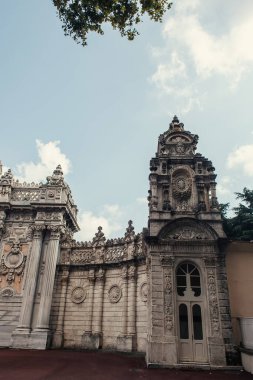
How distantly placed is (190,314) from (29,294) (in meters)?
11.4

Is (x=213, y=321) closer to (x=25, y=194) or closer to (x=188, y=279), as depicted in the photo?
(x=188, y=279)

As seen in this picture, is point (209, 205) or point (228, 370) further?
point (209, 205)

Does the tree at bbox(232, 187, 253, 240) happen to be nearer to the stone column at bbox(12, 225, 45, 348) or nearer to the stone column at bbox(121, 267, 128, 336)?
the stone column at bbox(121, 267, 128, 336)

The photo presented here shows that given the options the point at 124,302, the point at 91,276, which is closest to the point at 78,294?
the point at 91,276

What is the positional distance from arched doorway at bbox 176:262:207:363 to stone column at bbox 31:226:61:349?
380 inches

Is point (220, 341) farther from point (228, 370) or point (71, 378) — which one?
point (71, 378)

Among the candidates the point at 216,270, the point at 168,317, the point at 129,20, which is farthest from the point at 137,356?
the point at 129,20

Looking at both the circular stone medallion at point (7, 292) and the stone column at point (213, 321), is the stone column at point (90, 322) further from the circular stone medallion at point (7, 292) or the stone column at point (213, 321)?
the stone column at point (213, 321)

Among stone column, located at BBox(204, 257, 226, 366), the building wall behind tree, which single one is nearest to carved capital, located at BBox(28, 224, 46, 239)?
stone column, located at BBox(204, 257, 226, 366)

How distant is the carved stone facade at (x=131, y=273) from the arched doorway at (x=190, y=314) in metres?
0.04

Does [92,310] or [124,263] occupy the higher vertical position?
[124,263]

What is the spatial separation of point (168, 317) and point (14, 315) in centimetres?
1173

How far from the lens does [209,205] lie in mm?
15008

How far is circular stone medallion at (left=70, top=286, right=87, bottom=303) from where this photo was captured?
19.6 metres
